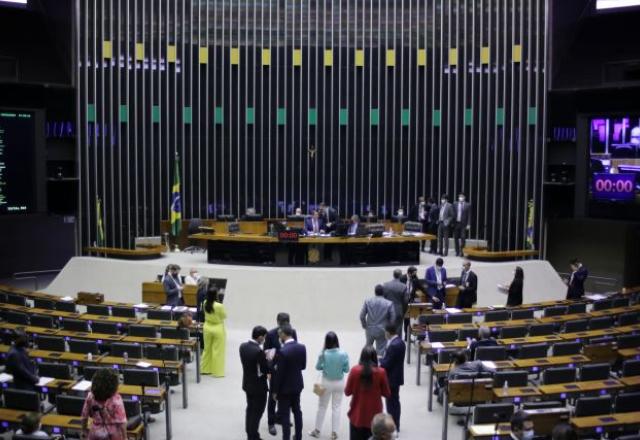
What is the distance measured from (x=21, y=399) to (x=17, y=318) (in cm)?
437

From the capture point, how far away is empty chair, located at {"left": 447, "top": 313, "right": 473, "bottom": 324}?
11.8 metres

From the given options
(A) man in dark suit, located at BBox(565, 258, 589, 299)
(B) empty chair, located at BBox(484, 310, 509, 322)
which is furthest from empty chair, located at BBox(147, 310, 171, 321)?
(A) man in dark suit, located at BBox(565, 258, 589, 299)

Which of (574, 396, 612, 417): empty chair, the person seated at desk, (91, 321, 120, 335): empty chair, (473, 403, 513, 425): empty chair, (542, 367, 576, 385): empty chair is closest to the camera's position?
(473, 403, 513, 425): empty chair

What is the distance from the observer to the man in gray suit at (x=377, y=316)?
10297 mm

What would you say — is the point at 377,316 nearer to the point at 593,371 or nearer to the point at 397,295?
the point at 397,295

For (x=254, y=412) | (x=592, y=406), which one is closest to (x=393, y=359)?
(x=254, y=412)

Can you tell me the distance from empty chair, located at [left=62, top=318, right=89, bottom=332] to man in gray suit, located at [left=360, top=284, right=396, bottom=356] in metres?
4.13

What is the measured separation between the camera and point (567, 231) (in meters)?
20.4

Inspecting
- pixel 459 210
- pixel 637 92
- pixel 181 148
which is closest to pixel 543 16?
pixel 637 92

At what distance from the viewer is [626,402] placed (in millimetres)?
7828

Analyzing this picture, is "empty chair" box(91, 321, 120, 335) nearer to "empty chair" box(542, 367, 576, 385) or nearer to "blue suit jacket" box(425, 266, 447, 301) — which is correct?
"blue suit jacket" box(425, 266, 447, 301)

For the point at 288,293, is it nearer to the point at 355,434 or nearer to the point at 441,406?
the point at 441,406

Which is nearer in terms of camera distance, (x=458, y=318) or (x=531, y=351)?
(x=531, y=351)

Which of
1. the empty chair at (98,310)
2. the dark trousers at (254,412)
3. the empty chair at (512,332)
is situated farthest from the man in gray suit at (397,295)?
the empty chair at (98,310)
